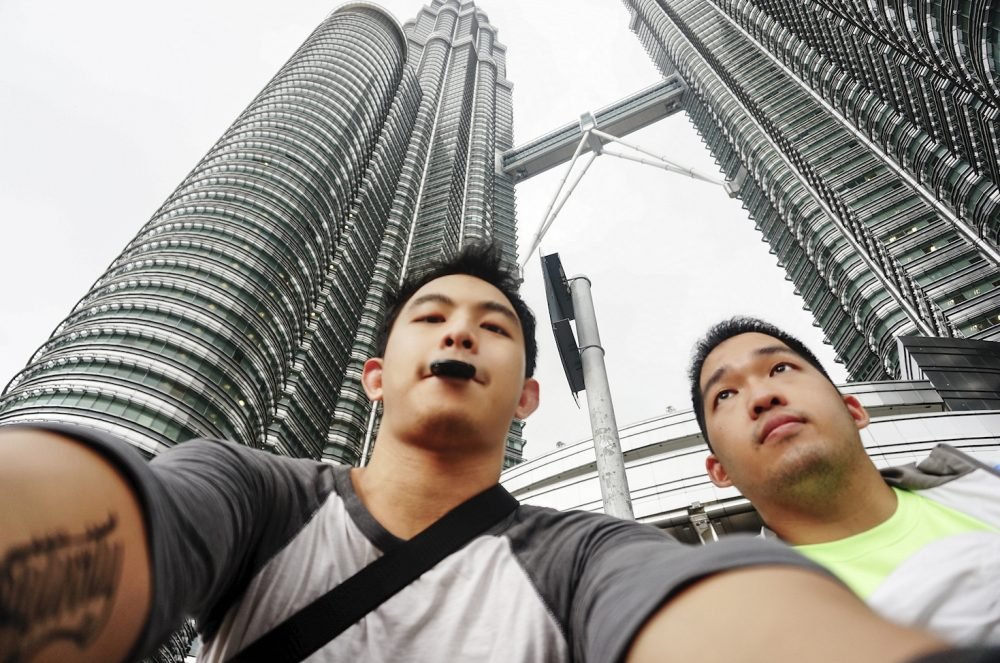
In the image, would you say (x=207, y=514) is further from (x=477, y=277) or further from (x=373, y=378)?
(x=477, y=277)

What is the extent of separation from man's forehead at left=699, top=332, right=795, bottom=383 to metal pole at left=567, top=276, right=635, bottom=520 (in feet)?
4.73

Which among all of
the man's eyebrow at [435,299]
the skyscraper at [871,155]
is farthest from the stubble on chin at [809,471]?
the skyscraper at [871,155]

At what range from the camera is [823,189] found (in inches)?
2261

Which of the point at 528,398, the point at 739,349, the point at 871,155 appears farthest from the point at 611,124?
the point at 528,398

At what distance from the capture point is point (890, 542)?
2775mm

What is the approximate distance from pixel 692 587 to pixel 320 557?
130 cm

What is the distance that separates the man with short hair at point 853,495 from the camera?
90.2 inches

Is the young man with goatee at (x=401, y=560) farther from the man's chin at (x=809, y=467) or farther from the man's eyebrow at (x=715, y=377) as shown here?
the man's eyebrow at (x=715, y=377)

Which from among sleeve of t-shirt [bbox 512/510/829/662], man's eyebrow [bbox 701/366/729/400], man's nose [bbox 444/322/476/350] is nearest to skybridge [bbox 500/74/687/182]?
man's eyebrow [bbox 701/366/729/400]

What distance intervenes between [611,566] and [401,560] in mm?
710

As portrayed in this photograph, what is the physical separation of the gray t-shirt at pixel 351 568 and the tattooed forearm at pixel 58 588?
0.36 ft

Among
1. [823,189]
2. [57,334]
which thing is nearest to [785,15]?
[823,189]

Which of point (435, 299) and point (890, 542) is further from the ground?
point (435, 299)

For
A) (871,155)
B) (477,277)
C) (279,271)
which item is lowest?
(477,277)
